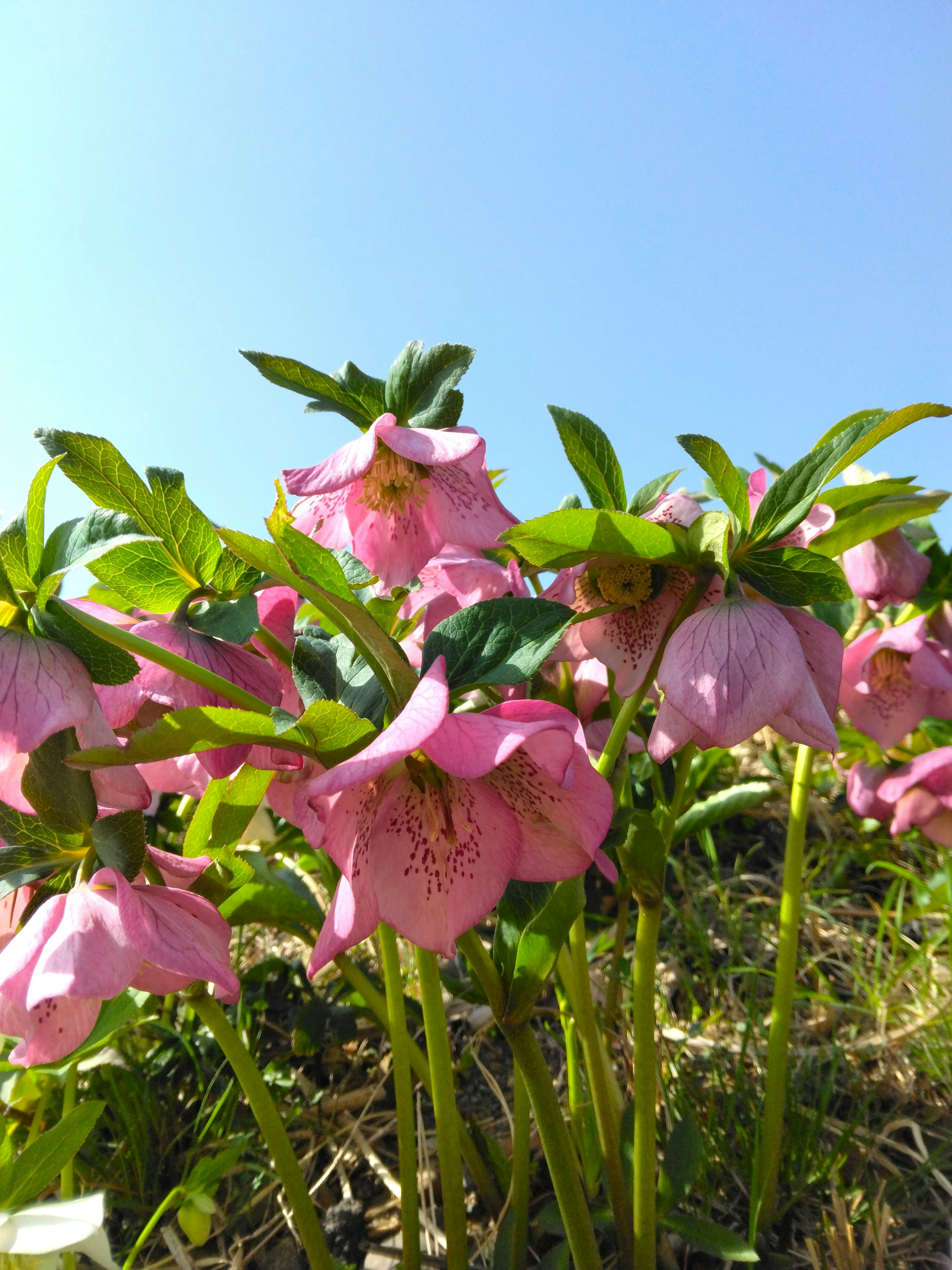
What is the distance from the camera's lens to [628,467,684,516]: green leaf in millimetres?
703

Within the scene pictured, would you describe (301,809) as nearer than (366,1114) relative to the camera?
Yes

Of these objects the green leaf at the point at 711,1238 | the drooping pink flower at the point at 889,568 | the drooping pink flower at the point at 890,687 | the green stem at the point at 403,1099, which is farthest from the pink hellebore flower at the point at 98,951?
the drooping pink flower at the point at 890,687

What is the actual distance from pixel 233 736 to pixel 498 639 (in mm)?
157

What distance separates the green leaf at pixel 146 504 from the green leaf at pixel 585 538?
21 cm

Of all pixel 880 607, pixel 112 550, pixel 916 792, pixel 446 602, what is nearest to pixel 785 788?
pixel 916 792

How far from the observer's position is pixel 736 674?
21.0 inches

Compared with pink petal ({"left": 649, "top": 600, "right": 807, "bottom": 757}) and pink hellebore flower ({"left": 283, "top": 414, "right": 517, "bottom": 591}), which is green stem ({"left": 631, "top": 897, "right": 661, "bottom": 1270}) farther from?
pink hellebore flower ({"left": 283, "top": 414, "right": 517, "bottom": 591})

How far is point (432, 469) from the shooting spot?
72 cm

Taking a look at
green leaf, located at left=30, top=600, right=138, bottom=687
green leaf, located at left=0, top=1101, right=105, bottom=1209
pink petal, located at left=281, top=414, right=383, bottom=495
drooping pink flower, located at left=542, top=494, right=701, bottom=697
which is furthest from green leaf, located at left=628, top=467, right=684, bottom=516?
green leaf, located at left=0, top=1101, right=105, bottom=1209

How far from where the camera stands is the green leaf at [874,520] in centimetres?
72

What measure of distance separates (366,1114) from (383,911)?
2.87 feet

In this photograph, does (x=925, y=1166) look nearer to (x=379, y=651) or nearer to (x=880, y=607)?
→ (x=880, y=607)

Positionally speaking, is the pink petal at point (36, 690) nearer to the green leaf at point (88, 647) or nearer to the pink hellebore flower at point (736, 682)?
the green leaf at point (88, 647)

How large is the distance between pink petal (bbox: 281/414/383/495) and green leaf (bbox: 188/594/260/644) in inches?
3.6
